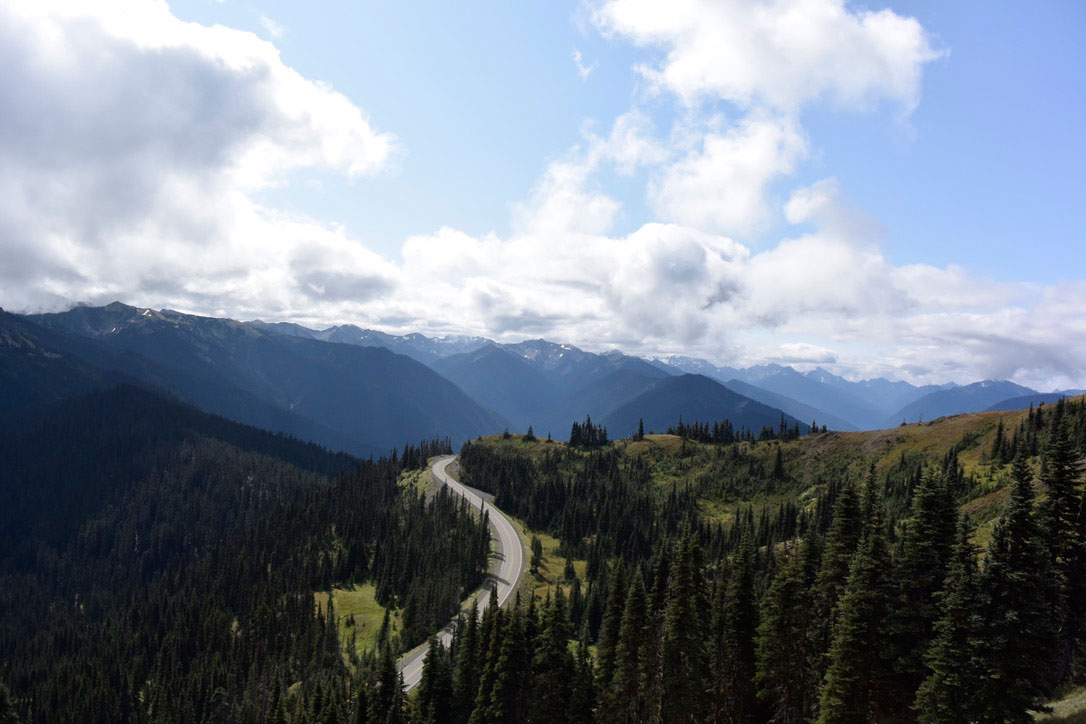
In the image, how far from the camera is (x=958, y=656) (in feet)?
98.0

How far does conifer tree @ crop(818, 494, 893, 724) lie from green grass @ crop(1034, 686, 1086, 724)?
7629 mm

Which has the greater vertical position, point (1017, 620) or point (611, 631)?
point (1017, 620)

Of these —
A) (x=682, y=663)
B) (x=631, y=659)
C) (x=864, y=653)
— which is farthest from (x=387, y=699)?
(x=864, y=653)

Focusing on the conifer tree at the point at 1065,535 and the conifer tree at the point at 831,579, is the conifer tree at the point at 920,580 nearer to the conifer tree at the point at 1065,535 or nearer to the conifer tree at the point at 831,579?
the conifer tree at the point at 831,579

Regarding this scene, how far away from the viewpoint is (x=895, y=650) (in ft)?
114

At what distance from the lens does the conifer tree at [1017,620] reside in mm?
28359

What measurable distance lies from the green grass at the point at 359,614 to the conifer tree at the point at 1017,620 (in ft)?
388

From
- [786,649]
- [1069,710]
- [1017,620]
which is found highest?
[1017,620]

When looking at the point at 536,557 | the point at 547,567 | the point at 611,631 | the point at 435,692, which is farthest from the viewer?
the point at 536,557

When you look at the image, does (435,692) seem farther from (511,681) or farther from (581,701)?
(581,701)

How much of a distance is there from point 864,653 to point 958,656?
667 centimetres

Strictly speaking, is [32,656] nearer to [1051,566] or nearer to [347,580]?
[347,580]

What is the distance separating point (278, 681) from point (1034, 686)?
4030 inches

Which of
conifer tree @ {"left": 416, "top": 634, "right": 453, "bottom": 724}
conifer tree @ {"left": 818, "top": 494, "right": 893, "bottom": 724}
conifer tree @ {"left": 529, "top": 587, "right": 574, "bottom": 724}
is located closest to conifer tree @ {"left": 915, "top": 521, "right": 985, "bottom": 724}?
conifer tree @ {"left": 818, "top": 494, "right": 893, "bottom": 724}
